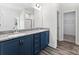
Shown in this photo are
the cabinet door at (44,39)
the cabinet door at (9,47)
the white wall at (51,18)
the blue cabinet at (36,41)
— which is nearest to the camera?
the cabinet door at (9,47)

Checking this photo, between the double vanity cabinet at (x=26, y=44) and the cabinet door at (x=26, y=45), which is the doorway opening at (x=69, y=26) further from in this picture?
the cabinet door at (x=26, y=45)

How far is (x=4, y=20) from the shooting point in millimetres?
1313

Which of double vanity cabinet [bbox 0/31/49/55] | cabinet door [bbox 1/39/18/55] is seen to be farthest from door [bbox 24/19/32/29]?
cabinet door [bbox 1/39/18/55]

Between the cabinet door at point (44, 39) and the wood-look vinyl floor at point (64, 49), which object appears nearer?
the wood-look vinyl floor at point (64, 49)

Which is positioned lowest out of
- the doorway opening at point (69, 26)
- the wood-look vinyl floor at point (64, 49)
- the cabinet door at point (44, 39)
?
the wood-look vinyl floor at point (64, 49)

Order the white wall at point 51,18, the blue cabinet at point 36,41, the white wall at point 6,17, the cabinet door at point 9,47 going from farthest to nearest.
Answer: the blue cabinet at point 36,41 → the white wall at point 51,18 → the white wall at point 6,17 → the cabinet door at point 9,47

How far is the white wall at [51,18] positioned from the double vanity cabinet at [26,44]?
0.12 m

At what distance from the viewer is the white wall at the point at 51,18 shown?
1.42 metres

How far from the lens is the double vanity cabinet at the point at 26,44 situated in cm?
125

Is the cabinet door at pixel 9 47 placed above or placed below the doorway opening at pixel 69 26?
below

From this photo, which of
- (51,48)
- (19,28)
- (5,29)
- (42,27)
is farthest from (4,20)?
(51,48)

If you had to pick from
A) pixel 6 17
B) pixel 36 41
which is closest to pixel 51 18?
pixel 36 41

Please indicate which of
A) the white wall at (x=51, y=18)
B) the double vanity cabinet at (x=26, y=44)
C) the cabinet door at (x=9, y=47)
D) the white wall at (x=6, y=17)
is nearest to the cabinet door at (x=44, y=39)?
the double vanity cabinet at (x=26, y=44)

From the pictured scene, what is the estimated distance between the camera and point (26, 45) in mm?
1522
